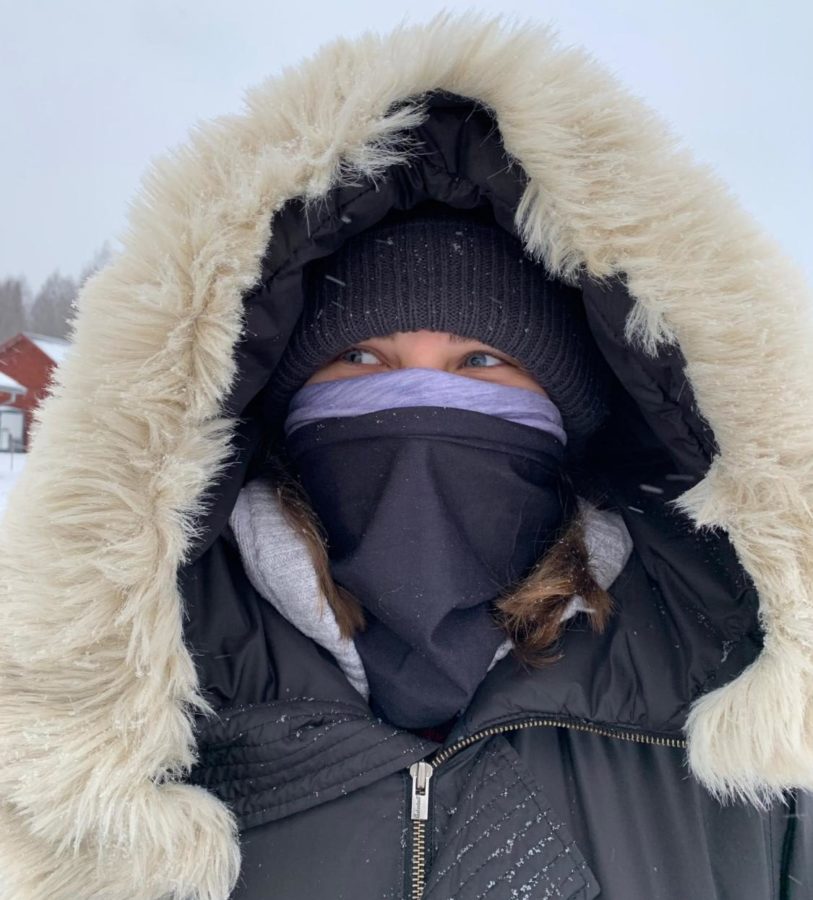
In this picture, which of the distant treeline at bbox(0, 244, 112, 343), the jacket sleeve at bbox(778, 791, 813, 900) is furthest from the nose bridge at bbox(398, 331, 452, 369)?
the distant treeline at bbox(0, 244, 112, 343)

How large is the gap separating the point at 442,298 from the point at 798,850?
109 cm

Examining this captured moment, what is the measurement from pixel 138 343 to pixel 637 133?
32.0 inches

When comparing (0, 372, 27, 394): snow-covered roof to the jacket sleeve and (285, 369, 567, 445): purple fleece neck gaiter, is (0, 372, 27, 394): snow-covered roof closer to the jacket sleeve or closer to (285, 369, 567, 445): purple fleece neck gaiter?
(285, 369, 567, 445): purple fleece neck gaiter

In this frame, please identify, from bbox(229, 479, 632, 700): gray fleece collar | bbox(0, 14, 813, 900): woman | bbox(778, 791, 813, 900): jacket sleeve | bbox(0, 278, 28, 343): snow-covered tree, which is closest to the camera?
bbox(0, 14, 813, 900): woman

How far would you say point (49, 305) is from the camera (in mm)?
51375

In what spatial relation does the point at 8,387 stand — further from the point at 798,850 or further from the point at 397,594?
the point at 798,850

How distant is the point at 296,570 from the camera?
118cm

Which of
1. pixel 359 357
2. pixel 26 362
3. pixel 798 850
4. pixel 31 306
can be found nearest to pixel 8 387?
pixel 26 362

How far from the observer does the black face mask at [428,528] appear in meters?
1.15

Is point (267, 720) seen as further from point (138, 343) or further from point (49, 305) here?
point (49, 305)

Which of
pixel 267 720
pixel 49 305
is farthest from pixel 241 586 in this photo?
pixel 49 305

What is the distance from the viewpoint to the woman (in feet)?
3.11

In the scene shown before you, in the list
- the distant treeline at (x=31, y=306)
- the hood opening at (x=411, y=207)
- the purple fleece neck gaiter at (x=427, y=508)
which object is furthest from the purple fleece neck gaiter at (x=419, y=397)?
the distant treeline at (x=31, y=306)

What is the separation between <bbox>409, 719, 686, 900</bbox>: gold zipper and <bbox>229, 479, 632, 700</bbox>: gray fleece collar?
0.47 ft
